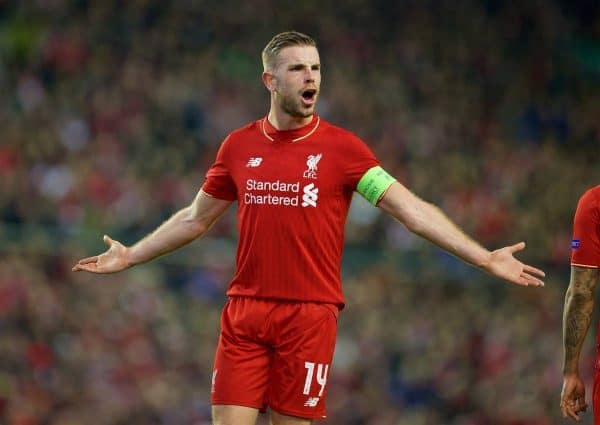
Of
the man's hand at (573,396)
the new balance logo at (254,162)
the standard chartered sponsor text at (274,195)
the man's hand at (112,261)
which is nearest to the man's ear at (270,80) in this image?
the new balance logo at (254,162)

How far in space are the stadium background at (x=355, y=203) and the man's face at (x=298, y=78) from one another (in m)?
6.63

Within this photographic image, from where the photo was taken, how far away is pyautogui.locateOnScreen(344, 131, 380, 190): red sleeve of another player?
21.3ft

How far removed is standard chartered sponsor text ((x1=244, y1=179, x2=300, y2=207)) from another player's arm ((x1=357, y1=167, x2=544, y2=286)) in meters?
0.34

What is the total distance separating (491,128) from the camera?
16.6m

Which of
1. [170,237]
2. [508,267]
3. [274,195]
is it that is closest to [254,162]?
[274,195]

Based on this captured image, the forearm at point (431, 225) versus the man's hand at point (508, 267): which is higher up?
the forearm at point (431, 225)

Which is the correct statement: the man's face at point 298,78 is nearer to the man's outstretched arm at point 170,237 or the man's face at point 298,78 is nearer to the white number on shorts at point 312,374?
the man's outstretched arm at point 170,237

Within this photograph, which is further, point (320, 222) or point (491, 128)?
point (491, 128)

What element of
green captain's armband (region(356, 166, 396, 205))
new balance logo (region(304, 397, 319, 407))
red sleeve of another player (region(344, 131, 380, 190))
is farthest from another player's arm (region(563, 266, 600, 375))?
new balance logo (region(304, 397, 319, 407))

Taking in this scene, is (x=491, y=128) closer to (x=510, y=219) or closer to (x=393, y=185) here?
(x=510, y=219)

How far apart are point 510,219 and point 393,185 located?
8.30 m

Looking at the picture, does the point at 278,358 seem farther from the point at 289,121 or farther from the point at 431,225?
the point at 289,121

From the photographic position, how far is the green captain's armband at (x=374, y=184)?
21.1 ft

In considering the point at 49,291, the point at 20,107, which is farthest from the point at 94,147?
the point at 49,291
